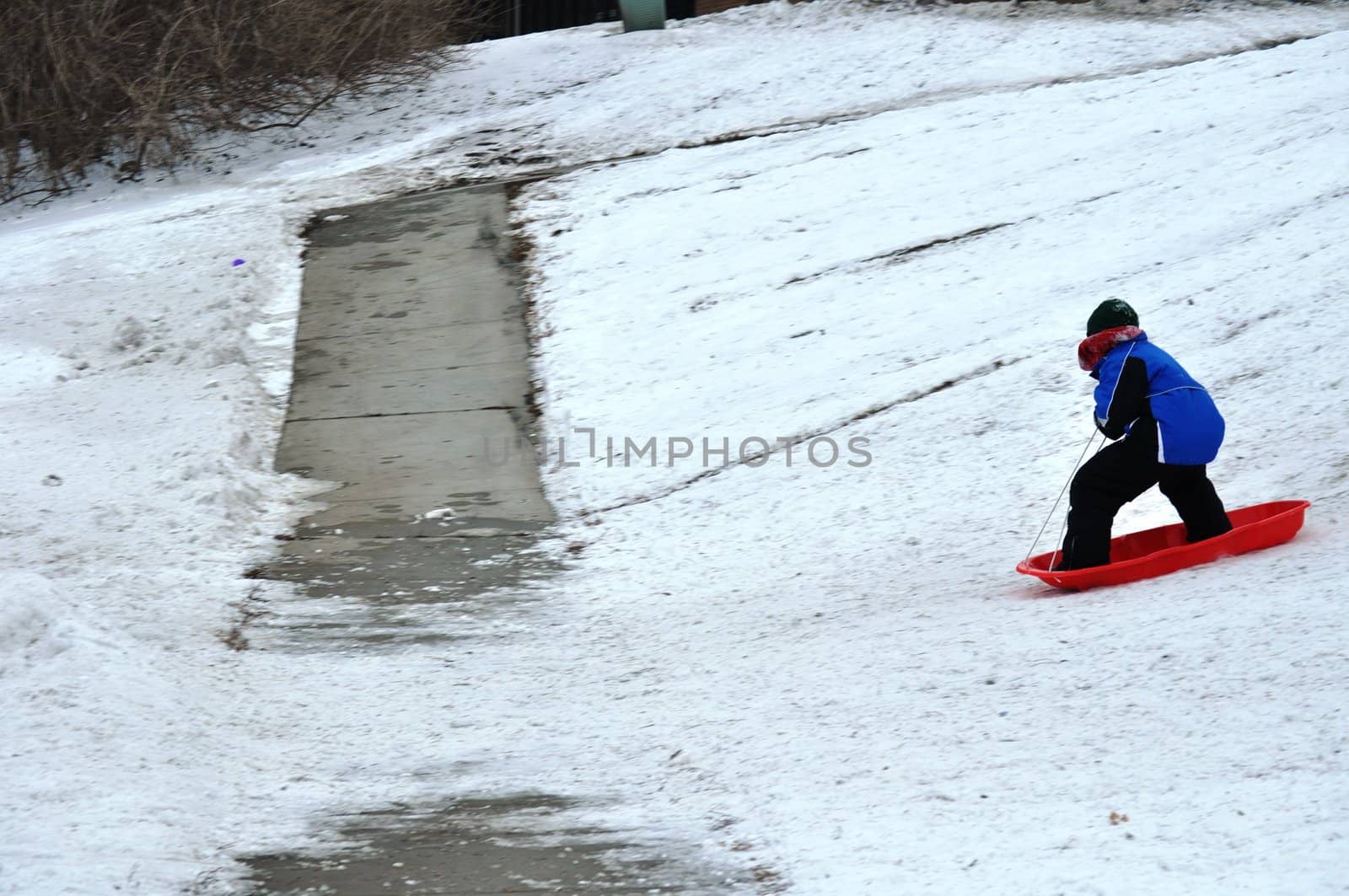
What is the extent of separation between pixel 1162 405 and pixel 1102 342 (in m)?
0.36

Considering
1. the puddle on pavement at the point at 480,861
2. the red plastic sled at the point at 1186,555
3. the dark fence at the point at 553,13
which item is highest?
the dark fence at the point at 553,13

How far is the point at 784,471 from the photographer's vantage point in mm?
7867

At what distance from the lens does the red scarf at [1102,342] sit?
18.4 feet

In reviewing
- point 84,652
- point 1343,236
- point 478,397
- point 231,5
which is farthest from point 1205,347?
point 231,5

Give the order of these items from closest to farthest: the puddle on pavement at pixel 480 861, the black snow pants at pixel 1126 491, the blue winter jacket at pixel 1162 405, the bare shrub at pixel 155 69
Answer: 1. the puddle on pavement at pixel 480 861
2. the blue winter jacket at pixel 1162 405
3. the black snow pants at pixel 1126 491
4. the bare shrub at pixel 155 69

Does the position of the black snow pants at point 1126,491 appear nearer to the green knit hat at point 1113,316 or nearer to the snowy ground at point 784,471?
A: the snowy ground at point 784,471

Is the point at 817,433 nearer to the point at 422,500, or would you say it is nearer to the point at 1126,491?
the point at 422,500

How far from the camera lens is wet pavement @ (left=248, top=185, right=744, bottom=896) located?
3.98m

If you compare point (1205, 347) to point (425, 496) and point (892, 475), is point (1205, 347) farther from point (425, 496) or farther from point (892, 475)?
point (425, 496)

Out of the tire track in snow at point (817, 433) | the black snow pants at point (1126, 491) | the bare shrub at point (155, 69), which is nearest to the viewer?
the black snow pants at point (1126, 491)

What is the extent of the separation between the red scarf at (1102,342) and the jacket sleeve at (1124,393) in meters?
0.05

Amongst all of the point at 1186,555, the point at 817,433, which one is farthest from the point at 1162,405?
the point at 817,433

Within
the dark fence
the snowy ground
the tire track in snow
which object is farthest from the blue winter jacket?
the dark fence

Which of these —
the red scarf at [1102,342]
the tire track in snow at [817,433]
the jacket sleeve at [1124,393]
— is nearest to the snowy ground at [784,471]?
the tire track in snow at [817,433]
